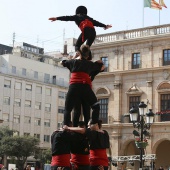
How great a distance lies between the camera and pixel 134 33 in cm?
4053

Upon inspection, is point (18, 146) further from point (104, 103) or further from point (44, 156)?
point (104, 103)

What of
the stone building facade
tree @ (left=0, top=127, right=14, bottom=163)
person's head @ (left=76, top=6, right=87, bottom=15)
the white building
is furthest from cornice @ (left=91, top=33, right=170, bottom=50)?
person's head @ (left=76, top=6, right=87, bottom=15)

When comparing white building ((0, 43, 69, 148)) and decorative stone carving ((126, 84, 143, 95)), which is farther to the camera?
white building ((0, 43, 69, 148))

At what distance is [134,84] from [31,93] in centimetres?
2239

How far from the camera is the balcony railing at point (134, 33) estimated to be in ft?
128

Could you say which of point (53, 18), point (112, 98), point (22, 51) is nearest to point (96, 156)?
point (53, 18)

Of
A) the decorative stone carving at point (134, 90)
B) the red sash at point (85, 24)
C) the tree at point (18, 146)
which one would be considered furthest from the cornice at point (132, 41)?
the red sash at point (85, 24)

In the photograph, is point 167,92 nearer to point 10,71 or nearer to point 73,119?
point 10,71

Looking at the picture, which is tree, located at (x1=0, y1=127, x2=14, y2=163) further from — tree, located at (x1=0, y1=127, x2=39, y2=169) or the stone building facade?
the stone building facade

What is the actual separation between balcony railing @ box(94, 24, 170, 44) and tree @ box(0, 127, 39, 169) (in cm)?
1330

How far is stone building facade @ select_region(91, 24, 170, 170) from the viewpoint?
1495 inches

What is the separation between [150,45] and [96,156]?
31.6 m

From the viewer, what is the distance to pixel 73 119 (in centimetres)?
868

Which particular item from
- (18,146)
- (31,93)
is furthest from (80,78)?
(31,93)
